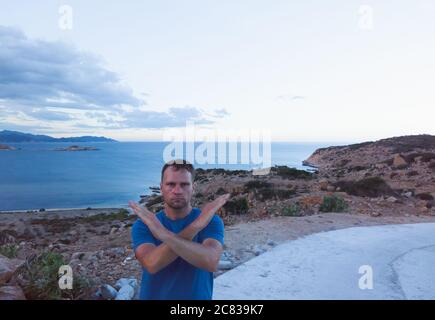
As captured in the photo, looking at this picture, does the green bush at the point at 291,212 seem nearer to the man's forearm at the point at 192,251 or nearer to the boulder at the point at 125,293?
the boulder at the point at 125,293

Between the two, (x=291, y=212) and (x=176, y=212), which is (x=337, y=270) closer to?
(x=176, y=212)

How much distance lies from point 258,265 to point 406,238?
13.1 ft

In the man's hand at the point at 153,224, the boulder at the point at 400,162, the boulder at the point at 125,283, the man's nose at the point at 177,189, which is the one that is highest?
the man's nose at the point at 177,189

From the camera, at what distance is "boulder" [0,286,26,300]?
14.7ft

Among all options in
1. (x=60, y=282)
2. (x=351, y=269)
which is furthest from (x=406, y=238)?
(x=60, y=282)

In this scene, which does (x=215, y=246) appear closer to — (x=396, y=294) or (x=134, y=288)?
(x=134, y=288)

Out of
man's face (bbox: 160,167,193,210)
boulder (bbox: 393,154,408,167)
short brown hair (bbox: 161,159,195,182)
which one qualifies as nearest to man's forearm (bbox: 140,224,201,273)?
man's face (bbox: 160,167,193,210)

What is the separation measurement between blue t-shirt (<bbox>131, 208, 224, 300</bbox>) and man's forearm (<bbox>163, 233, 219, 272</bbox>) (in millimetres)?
164

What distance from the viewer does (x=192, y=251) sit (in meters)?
2.35

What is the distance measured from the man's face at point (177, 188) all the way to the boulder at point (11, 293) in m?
3.05

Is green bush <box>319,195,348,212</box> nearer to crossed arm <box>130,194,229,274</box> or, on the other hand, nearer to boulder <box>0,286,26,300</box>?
boulder <box>0,286,26,300</box>

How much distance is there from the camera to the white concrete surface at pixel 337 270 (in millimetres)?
5289

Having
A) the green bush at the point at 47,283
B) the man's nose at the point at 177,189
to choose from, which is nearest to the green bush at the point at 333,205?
the green bush at the point at 47,283

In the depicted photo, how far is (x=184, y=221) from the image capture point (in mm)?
2613
